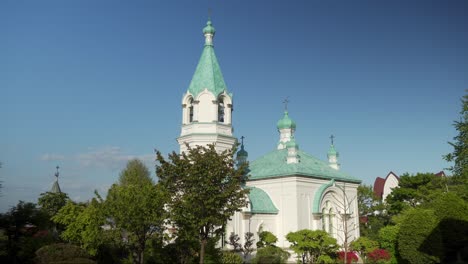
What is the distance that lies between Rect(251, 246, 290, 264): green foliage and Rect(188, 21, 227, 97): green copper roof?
37.9 ft

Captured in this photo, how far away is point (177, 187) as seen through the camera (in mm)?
23250

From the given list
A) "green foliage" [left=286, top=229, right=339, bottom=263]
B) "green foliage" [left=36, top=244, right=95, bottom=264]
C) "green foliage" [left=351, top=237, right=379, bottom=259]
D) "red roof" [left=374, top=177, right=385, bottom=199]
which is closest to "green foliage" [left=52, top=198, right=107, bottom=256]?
"green foliage" [left=36, top=244, right=95, bottom=264]

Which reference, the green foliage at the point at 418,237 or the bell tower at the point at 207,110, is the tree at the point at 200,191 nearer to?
the green foliage at the point at 418,237

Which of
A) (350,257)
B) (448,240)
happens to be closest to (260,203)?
(350,257)

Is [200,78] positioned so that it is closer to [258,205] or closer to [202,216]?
[258,205]

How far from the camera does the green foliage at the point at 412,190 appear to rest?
144 ft

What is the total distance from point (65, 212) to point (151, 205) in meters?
8.07

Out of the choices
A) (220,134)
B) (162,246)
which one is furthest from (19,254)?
(220,134)

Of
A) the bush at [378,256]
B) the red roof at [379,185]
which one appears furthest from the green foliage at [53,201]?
the red roof at [379,185]

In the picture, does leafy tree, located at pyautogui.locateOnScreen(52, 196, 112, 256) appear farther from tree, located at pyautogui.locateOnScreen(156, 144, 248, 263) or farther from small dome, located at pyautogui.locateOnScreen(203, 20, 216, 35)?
small dome, located at pyautogui.locateOnScreen(203, 20, 216, 35)

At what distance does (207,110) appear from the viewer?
33.5 m

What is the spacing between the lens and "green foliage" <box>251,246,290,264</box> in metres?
27.5

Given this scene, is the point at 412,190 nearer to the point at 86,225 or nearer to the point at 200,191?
the point at 200,191

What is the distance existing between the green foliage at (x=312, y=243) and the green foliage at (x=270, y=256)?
106cm
